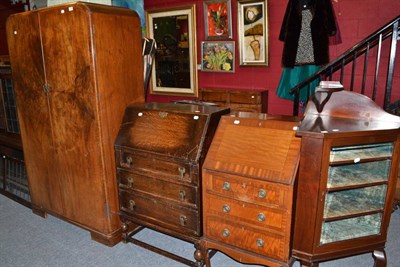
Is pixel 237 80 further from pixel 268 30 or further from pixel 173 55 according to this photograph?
pixel 173 55

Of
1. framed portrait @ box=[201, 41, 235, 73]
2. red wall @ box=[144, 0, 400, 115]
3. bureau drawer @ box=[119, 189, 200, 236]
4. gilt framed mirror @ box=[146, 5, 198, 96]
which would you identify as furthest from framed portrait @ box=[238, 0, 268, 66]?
bureau drawer @ box=[119, 189, 200, 236]

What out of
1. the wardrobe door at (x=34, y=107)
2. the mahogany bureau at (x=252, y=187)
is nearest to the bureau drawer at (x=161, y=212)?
the mahogany bureau at (x=252, y=187)

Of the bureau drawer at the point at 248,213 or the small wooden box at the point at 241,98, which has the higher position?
the small wooden box at the point at 241,98

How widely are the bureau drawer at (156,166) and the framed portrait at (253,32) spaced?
9.87 ft

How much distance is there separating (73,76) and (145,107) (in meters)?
0.58

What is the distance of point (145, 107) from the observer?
2395 mm

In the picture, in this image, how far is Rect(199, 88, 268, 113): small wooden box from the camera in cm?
453

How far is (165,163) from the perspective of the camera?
7.02 feet

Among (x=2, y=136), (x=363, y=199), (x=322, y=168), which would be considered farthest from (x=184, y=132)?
(x=2, y=136)

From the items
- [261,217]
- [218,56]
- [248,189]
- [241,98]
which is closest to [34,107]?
[248,189]

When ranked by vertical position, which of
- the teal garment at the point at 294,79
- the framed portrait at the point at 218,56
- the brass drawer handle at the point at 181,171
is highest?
the framed portrait at the point at 218,56

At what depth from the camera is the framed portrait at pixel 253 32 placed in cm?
452

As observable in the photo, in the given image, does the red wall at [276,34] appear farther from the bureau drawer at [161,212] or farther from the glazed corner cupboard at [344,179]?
the bureau drawer at [161,212]

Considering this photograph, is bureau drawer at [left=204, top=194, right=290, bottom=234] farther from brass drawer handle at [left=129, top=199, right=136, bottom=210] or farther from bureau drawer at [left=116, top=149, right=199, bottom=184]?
Result: brass drawer handle at [left=129, top=199, right=136, bottom=210]
